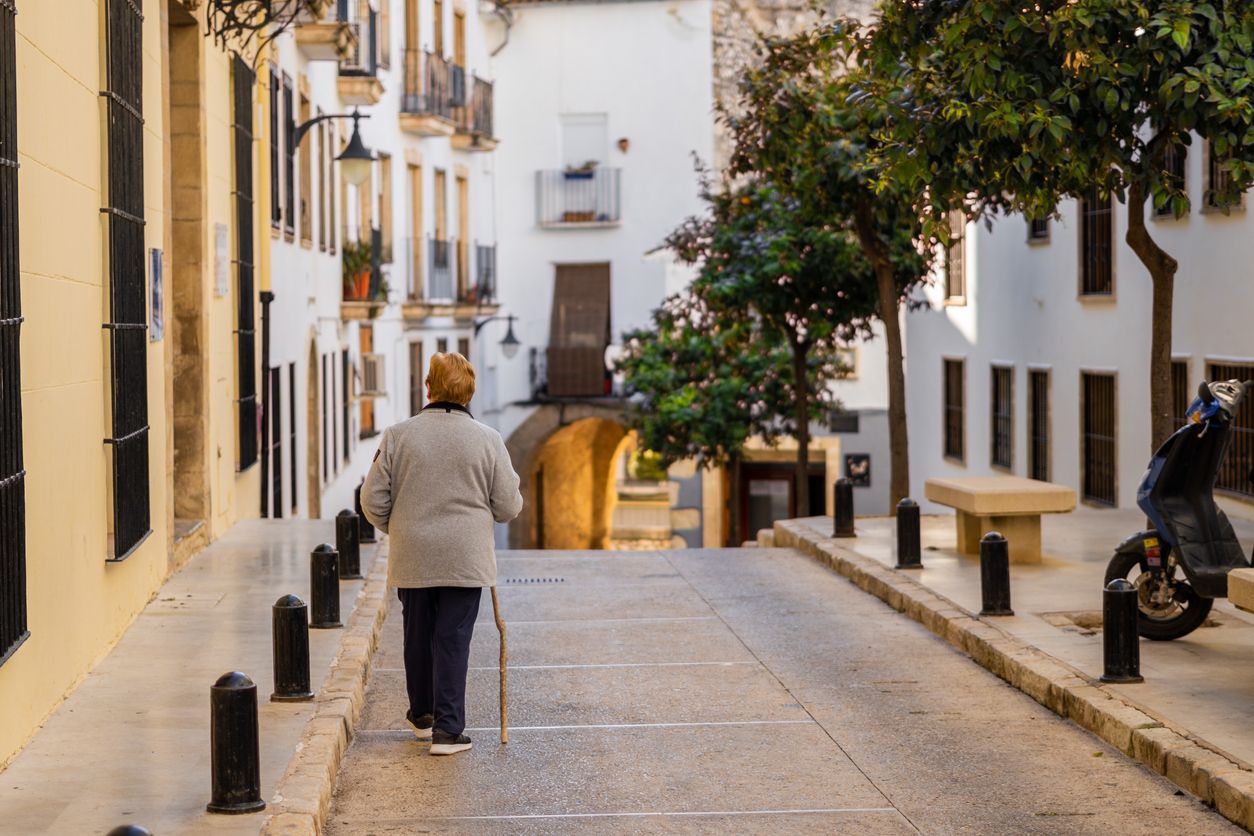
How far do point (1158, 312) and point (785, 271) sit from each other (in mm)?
9270

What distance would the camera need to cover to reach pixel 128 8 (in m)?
10.8

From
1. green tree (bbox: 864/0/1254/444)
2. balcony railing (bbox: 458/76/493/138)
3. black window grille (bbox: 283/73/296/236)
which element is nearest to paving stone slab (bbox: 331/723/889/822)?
green tree (bbox: 864/0/1254/444)

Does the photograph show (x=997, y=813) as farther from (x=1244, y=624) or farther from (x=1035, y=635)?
(x=1244, y=624)

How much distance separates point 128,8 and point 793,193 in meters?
8.83

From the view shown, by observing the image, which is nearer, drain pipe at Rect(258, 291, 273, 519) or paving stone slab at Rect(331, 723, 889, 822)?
paving stone slab at Rect(331, 723, 889, 822)

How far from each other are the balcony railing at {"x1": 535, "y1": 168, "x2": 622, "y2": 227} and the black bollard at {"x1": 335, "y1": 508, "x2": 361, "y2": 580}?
78.9ft

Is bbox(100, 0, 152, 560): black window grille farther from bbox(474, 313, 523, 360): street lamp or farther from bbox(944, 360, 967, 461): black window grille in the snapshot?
bbox(474, 313, 523, 360): street lamp

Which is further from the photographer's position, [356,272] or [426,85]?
[426,85]

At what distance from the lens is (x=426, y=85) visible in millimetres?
30562

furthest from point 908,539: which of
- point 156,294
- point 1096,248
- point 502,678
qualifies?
point 1096,248

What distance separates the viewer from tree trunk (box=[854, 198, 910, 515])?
18.8m

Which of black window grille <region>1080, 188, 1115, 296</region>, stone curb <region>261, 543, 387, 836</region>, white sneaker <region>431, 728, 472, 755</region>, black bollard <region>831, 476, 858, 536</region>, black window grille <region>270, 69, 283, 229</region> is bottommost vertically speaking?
white sneaker <region>431, 728, 472, 755</region>

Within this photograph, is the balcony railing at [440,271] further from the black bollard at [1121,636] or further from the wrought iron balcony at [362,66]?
the black bollard at [1121,636]

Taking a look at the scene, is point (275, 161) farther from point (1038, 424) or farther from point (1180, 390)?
point (1038, 424)
